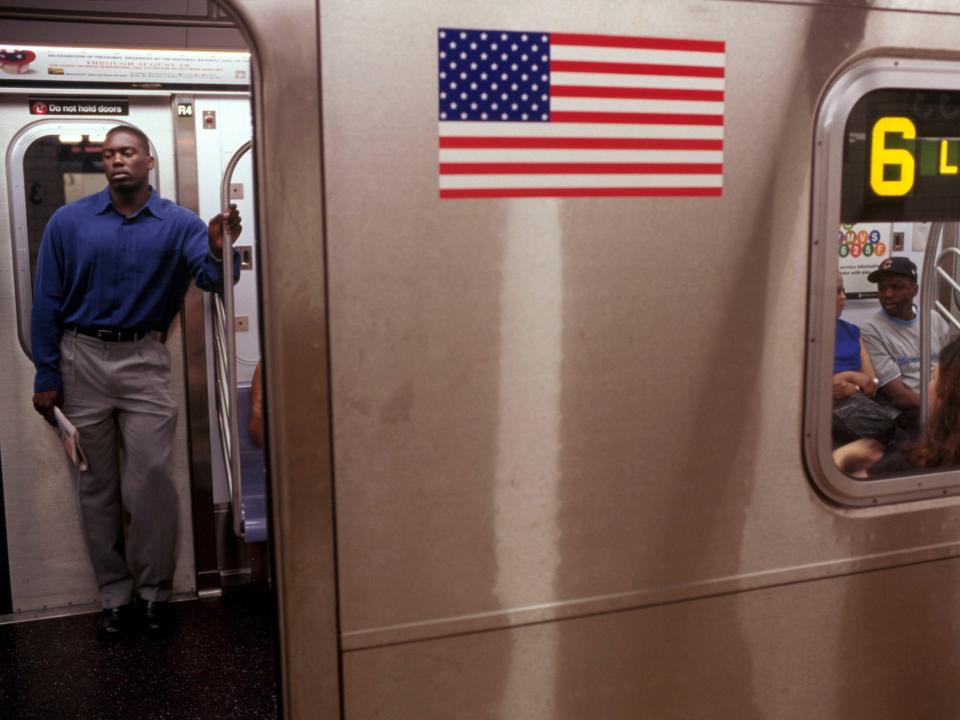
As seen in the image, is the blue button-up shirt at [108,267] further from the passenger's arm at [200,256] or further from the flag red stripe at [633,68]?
the flag red stripe at [633,68]

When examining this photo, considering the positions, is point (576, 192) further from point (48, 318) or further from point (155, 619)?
point (155, 619)

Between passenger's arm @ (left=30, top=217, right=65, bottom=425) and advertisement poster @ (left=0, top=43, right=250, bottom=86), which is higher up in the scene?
advertisement poster @ (left=0, top=43, right=250, bottom=86)

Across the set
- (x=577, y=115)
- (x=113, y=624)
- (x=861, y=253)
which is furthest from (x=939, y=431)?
(x=113, y=624)

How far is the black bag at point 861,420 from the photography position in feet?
7.08

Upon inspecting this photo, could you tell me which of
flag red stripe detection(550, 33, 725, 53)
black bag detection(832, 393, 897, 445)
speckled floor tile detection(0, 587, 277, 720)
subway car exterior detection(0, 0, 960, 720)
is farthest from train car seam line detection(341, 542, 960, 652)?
speckled floor tile detection(0, 587, 277, 720)

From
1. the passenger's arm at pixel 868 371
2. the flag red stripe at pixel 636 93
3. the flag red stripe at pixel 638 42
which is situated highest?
the flag red stripe at pixel 638 42

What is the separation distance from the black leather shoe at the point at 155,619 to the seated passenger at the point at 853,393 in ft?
10.7

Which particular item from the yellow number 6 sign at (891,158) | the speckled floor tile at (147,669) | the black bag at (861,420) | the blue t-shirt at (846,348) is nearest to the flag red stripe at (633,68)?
the yellow number 6 sign at (891,158)

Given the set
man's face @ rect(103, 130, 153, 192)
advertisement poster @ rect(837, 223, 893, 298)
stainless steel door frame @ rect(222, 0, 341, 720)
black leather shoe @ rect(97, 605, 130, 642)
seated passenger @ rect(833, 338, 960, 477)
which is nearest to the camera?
stainless steel door frame @ rect(222, 0, 341, 720)

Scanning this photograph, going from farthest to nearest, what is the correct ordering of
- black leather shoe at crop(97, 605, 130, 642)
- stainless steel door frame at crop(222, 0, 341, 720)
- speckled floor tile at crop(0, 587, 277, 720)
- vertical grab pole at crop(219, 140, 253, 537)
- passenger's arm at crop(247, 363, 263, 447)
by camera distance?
passenger's arm at crop(247, 363, 263, 447)
black leather shoe at crop(97, 605, 130, 642)
speckled floor tile at crop(0, 587, 277, 720)
vertical grab pole at crop(219, 140, 253, 537)
stainless steel door frame at crop(222, 0, 341, 720)

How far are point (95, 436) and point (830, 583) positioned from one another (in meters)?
3.24

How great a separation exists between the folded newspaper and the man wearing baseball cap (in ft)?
10.4

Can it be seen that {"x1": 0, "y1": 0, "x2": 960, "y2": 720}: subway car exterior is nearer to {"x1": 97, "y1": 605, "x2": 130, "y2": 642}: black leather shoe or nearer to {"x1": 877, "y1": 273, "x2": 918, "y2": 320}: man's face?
{"x1": 877, "y1": 273, "x2": 918, "y2": 320}: man's face

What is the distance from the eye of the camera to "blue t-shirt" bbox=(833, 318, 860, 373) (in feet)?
7.07
